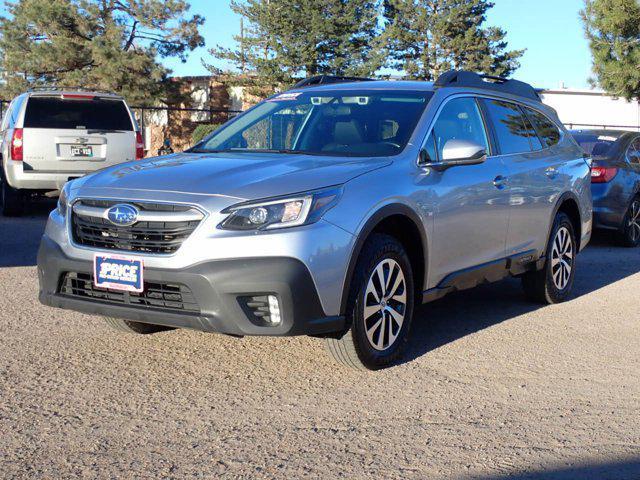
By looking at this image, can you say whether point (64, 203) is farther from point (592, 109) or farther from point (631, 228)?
point (592, 109)

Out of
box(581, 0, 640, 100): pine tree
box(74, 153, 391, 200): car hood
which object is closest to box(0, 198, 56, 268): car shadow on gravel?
box(74, 153, 391, 200): car hood

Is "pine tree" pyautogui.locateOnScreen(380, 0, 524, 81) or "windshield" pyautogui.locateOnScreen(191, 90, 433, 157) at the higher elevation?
"pine tree" pyautogui.locateOnScreen(380, 0, 524, 81)

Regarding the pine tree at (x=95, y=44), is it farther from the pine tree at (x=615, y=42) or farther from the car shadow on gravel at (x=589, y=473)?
the car shadow on gravel at (x=589, y=473)

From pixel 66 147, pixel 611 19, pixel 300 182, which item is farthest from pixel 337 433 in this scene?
pixel 611 19

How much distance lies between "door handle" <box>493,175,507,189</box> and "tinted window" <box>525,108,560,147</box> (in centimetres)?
126

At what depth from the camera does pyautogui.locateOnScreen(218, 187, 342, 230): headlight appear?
444 cm

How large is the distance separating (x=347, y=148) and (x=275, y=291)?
60.6 inches

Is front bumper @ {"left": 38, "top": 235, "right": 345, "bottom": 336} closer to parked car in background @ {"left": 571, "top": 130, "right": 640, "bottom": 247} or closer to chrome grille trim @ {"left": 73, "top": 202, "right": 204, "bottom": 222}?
chrome grille trim @ {"left": 73, "top": 202, "right": 204, "bottom": 222}

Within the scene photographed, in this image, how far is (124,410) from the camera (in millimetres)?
4270

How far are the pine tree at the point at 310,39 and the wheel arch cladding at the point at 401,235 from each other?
3860cm

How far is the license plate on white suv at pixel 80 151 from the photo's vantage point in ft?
39.6

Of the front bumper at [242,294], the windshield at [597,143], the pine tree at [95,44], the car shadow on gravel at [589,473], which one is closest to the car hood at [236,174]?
the front bumper at [242,294]

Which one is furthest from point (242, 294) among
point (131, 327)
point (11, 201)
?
point (11, 201)

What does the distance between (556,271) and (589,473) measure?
3940 mm
